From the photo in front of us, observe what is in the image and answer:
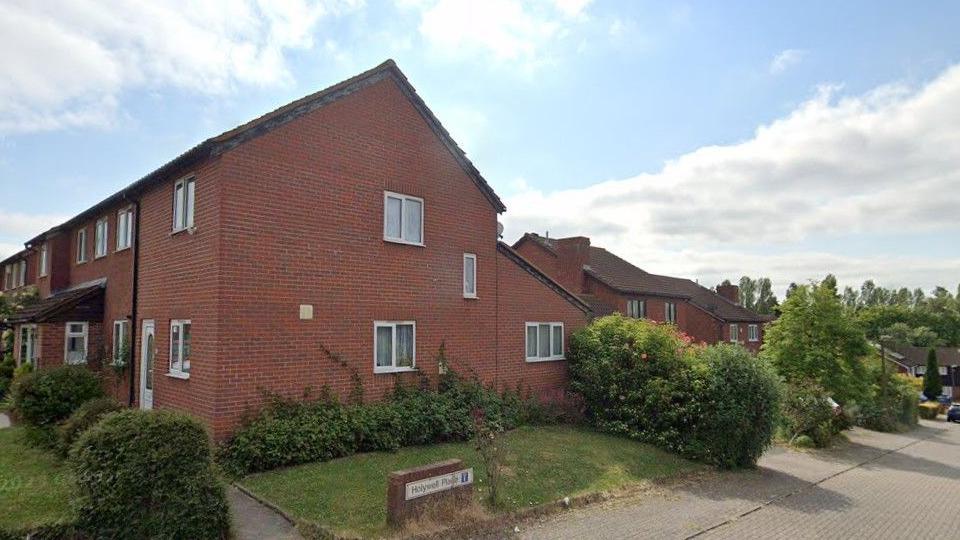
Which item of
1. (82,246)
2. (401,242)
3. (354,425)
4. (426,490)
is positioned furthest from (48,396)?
(82,246)

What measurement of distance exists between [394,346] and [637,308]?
26023 millimetres

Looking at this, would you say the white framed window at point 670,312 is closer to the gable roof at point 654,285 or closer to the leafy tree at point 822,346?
the gable roof at point 654,285

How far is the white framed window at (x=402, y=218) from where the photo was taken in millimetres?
12930

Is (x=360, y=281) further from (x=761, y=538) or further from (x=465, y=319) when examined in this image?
Answer: (x=761, y=538)

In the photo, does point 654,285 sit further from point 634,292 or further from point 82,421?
point 82,421

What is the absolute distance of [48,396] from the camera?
1138 cm

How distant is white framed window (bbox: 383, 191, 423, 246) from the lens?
42.4ft

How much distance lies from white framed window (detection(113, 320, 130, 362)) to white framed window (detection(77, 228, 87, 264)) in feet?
17.3

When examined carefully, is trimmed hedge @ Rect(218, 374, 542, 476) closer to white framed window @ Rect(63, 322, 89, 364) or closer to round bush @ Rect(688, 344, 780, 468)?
round bush @ Rect(688, 344, 780, 468)

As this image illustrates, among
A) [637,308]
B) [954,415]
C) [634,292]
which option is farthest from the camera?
[954,415]

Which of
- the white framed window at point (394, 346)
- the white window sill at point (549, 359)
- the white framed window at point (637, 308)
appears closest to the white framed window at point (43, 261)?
the white framed window at point (394, 346)

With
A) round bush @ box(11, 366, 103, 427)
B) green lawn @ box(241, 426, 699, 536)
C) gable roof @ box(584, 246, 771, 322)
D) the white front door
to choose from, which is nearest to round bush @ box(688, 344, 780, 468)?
green lawn @ box(241, 426, 699, 536)

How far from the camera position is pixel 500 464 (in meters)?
10.5

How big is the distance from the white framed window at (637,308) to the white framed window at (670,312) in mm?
2603
